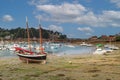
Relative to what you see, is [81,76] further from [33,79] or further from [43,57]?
[43,57]

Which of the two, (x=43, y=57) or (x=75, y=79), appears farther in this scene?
(x=43, y=57)

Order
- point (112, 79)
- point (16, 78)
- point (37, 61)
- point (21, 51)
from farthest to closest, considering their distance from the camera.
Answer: point (21, 51)
point (37, 61)
point (16, 78)
point (112, 79)

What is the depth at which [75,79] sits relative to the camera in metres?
29.6

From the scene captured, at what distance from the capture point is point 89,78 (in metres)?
29.9

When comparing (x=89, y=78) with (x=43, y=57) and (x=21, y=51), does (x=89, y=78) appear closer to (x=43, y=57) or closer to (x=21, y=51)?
(x=43, y=57)

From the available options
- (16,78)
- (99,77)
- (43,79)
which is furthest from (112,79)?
(16,78)

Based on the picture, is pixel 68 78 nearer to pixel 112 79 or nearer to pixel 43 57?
pixel 112 79

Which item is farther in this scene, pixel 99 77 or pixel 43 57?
pixel 43 57

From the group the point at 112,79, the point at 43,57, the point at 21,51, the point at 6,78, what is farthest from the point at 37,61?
the point at 112,79

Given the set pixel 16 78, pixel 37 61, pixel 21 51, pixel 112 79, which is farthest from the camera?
pixel 21 51

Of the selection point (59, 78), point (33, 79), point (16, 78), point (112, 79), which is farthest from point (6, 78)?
point (112, 79)

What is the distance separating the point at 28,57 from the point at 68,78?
25737 mm

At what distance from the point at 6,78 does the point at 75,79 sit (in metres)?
7.00

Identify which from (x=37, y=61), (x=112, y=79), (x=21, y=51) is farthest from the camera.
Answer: (x=21, y=51)
